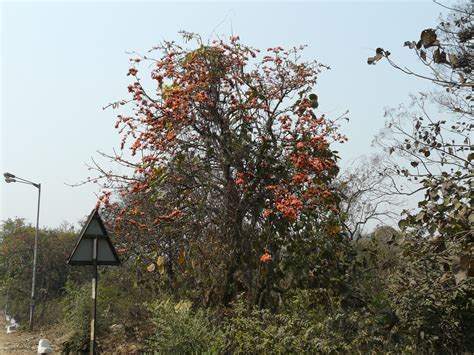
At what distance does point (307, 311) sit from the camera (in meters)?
8.73

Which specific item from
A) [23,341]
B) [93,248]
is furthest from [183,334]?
[23,341]

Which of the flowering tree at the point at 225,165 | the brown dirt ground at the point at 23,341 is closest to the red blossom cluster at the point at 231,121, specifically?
the flowering tree at the point at 225,165

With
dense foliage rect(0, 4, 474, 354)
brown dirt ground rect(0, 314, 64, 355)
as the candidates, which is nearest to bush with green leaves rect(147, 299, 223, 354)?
dense foliage rect(0, 4, 474, 354)

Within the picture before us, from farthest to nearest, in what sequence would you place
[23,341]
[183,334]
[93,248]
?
1. [23,341]
2. [93,248]
3. [183,334]

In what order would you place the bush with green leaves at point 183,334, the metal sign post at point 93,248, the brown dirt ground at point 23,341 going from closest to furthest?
the bush with green leaves at point 183,334
the metal sign post at point 93,248
the brown dirt ground at point 23,341

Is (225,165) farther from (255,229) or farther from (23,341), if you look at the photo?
(23,341)

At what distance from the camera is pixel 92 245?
877cm

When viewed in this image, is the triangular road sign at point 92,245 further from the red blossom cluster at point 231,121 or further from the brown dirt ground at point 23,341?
the brown dirt ground at point 23,341

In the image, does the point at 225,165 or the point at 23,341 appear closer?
the point at 225,165

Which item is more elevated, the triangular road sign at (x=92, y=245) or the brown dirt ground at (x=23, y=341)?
the triangular road sign at (x=92, y=245)

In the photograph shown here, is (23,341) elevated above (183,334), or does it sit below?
below

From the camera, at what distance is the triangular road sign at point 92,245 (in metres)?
8.62

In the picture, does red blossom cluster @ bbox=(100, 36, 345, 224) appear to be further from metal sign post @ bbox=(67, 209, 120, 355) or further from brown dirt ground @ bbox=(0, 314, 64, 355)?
brown dirt ground @ bbox=(0, 314, 64, 355)

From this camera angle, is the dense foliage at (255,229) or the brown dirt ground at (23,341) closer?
the dense foliage at (255,229)
